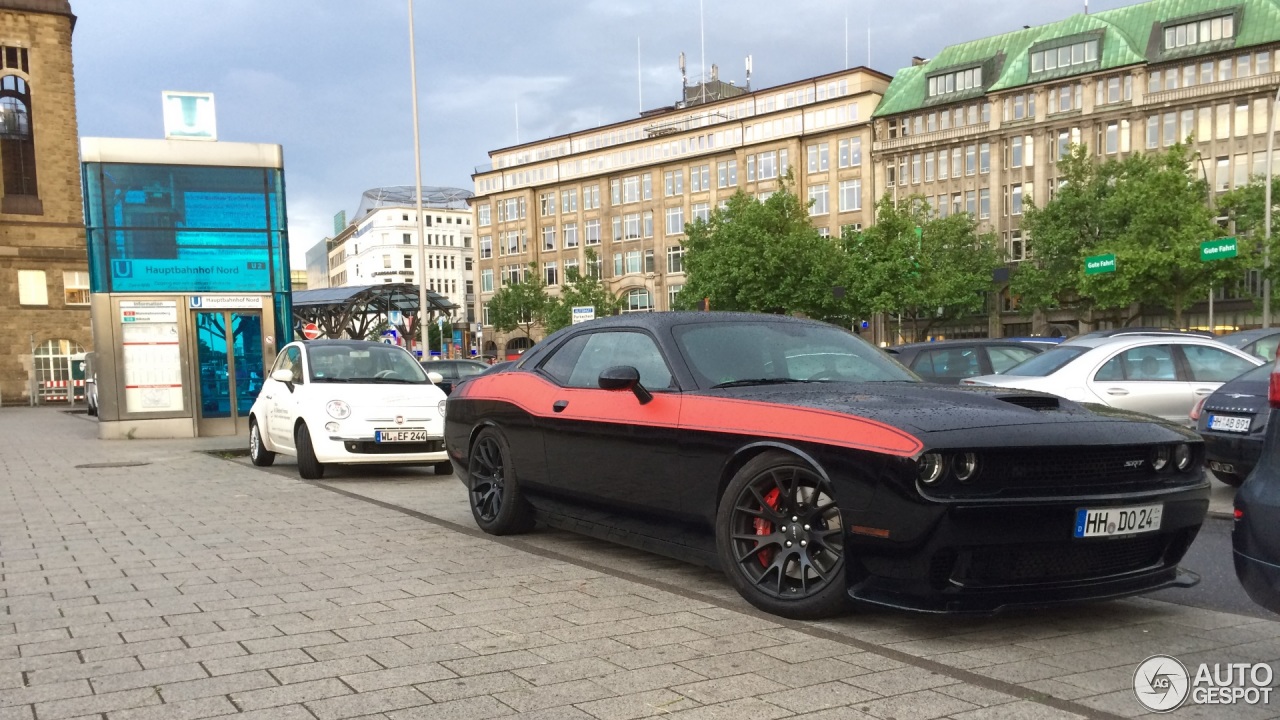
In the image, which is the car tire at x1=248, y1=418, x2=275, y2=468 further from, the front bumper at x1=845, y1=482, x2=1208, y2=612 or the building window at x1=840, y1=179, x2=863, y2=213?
the building window at x1=840, y1=179, x2=863, y2=213

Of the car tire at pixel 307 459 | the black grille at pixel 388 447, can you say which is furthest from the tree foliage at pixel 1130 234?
the car tire at pixel 307 459

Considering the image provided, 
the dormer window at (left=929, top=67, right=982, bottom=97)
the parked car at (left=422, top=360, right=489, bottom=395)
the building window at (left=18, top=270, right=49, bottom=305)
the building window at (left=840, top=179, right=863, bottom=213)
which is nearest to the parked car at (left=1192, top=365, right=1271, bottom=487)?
the parked car at (left=422, top=360, right=489, bottom=395)

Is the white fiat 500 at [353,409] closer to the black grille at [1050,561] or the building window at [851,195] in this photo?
the black grille at [1050,561]

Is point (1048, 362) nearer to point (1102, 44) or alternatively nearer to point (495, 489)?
point (495, 489)

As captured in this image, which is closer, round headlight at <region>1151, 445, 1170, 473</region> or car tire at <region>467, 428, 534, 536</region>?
round headlight at <region>1151, 445, 1170, 473</region>

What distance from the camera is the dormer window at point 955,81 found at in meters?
61.1

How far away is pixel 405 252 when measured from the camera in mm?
127000

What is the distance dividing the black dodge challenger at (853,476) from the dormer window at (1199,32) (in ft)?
187

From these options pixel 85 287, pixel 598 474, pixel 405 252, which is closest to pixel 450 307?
pixel 85 287

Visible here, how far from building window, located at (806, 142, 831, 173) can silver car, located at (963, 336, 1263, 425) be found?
57.7 metres

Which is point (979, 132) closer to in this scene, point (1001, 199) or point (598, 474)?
point (1001, 199)

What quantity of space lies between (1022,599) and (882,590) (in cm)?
54

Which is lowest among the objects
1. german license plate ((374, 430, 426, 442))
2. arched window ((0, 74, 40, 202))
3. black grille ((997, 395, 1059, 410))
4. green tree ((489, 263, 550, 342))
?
german license plate ((374, 430, 426, 442))

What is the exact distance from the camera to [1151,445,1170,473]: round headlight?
4.26 meters
